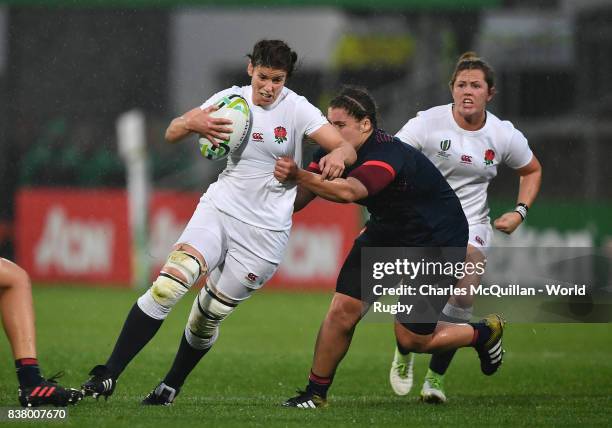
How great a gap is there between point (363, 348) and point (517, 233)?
21.8 feet

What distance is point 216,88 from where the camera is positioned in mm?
25688

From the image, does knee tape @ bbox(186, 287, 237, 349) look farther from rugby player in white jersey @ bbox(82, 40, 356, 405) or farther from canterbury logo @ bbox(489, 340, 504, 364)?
canterbury logo @ bbox(489, 340, 504, 364)

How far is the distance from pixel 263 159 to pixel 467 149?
1805 mm

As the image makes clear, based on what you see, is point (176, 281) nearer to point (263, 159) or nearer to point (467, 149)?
point (263, 159)

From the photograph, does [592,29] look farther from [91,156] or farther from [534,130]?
[91,156]

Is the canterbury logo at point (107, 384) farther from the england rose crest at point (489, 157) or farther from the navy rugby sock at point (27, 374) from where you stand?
the england rose crest at point (489, 157)

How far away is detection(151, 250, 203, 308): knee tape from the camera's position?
6.98 m

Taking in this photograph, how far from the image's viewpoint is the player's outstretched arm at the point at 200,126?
22.9ft

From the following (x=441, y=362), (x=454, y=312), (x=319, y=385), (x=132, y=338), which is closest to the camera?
(x=132, y=338)

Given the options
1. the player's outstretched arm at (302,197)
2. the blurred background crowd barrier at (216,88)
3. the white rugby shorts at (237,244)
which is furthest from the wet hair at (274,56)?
the blurred background crowd barrier at (216,88)

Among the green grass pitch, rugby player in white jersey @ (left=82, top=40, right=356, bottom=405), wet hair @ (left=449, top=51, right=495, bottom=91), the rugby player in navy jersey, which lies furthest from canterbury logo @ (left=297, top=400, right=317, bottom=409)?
wet hair @ (left=449, top=51, right=495, bottom=91)

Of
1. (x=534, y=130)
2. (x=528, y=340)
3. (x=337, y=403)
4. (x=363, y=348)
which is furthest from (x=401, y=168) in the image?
(x=534, y=130)

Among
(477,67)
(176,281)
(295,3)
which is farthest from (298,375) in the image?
(295,3)

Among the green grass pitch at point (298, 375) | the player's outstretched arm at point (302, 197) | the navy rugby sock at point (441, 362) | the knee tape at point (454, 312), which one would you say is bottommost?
the green grass pitch at point (298, 375)
